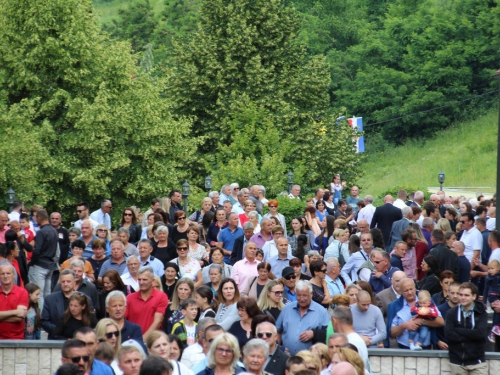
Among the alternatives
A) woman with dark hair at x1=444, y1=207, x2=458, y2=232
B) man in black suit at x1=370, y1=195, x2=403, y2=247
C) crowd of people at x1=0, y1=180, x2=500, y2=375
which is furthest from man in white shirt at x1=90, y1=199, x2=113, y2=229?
woman with dark hair at x1=444, y1=207, x2=458, y2=232

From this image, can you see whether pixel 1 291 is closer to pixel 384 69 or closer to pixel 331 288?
pixel 331 288

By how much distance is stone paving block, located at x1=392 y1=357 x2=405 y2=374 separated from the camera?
1263 cm

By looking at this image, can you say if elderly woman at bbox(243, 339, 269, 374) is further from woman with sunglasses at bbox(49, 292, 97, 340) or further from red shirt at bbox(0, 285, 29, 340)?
red shirt at bbox(0, 285, 29, 340)

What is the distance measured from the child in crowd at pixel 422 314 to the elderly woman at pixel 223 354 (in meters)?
3.99

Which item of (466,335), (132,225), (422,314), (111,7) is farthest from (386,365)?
(111,7)

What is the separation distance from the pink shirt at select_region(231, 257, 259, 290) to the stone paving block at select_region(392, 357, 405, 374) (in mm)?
3129

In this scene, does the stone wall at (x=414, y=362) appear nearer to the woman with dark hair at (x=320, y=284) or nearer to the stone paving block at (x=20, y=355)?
the woman with dark hair at (x=320, y=284)

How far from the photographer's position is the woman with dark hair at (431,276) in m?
14.6

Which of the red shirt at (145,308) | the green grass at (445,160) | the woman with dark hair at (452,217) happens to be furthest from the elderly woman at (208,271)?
the green grass at (445,160)

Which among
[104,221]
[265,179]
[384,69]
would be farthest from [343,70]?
[104,221]

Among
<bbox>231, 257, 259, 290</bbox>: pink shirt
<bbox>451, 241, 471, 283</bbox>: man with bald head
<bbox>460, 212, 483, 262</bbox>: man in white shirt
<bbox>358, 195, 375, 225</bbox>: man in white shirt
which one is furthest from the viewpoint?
<bbox>358, 195, 375, 225</bbox>: man in white shirt

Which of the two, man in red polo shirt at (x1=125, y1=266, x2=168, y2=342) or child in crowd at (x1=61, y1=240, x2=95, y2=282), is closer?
man in red polo shirt at (x1=125, y1=266, x2=168, y2=342)

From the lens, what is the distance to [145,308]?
513 inches

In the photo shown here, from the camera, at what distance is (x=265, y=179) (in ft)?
124
